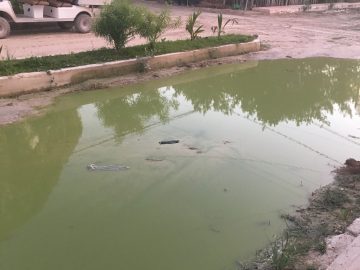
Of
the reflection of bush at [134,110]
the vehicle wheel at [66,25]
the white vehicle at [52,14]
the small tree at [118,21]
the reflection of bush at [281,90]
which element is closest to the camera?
the reflection of bush at [134,110]

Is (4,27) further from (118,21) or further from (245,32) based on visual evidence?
(245,32)

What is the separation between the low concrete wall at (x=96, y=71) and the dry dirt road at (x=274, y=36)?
856mm

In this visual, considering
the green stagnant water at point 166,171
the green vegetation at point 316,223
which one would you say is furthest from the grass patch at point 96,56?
the green vegetation at point 316,223

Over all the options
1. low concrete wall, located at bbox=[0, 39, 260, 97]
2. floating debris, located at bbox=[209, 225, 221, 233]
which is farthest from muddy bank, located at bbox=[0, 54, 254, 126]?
floating debris, located at bbox=[209, 225, 221, 233]

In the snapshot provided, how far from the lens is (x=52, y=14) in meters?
12.6

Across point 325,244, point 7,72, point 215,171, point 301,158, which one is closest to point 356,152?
point 301,158

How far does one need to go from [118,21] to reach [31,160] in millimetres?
4717

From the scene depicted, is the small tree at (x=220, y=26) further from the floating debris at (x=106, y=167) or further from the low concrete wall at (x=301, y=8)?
the floating debris at (x=106, y=167)

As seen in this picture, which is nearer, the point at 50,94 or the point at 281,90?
the point at 50,94

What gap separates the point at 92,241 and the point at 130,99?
4914 mm

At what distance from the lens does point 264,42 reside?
47.5 feet

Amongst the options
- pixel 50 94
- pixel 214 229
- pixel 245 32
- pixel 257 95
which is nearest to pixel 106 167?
pixel 214 229

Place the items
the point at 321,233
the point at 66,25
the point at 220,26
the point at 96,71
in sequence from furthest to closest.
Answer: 1. the point at 66,25
2. the point at 220,26
3. the point at 96,71
4. the point at 321,233

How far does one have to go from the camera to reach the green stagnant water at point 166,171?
438 cm
